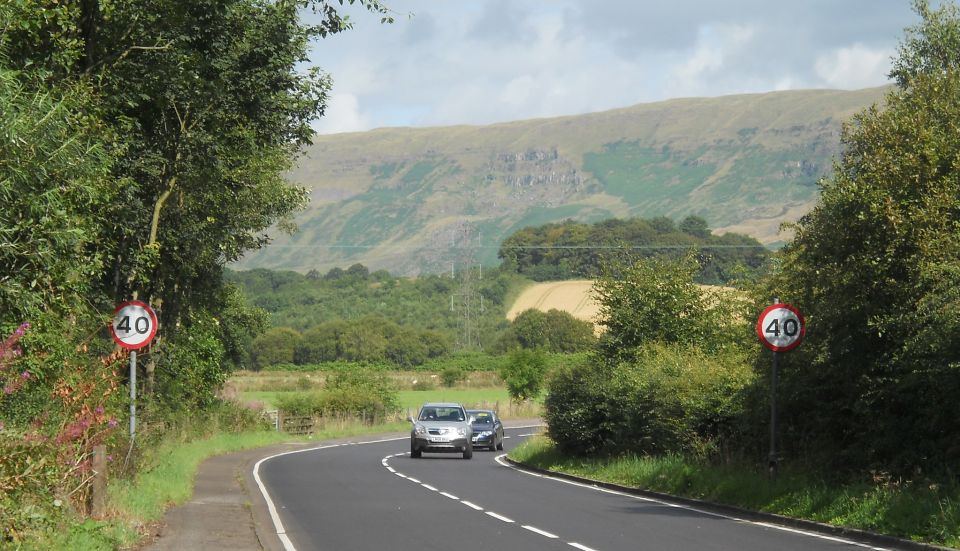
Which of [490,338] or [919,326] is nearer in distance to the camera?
[919,326]

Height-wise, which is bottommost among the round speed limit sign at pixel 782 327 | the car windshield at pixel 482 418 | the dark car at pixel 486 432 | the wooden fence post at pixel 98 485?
the dark car at pixel 486 432

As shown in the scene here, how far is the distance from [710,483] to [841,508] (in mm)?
5099

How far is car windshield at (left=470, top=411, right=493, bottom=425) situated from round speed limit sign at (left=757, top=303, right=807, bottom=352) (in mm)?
31326

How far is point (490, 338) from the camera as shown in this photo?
142 meters

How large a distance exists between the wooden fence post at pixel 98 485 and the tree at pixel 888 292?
1101 centimetres

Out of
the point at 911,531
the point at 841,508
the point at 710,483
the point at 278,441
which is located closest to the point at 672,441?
the point at 710,483

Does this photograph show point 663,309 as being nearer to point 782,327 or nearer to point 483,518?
point 782,327

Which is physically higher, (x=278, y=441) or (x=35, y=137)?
(x=35, y=137)

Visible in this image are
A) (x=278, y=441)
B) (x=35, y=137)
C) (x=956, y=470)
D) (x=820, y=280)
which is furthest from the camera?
(x=278, y=441)

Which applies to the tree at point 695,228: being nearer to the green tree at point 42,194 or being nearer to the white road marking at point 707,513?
the white road marking at point 707,513

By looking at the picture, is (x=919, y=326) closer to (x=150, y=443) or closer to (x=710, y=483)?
(x=710, y=483)

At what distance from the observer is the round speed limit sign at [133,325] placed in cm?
1914

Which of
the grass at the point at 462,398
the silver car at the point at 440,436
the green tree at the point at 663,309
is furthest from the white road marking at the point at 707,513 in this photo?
the grass at the point at 462,398

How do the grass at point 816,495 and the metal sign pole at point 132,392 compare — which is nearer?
the grass at point 816,495
